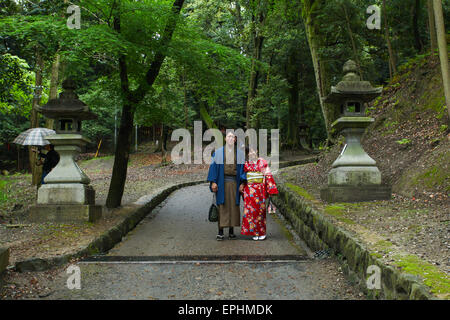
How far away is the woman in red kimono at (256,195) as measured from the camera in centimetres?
723

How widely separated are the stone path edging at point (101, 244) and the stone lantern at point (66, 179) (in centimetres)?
65

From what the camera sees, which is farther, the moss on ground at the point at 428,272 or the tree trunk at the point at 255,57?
the tree trunk at the point at 255,57

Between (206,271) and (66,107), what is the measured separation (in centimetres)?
513

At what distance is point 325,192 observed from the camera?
25.7ft

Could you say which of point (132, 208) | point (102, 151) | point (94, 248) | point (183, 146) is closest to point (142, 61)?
point (132, 208)

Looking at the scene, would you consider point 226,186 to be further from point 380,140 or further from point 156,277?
point 380,140

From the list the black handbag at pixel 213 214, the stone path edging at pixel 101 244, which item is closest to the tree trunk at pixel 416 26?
the stone path edging at pixel 101 244

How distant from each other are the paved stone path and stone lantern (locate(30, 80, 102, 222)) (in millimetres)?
1163

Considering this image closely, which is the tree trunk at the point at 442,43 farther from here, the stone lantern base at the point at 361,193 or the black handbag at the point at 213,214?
the black handbag at the point at 213,214

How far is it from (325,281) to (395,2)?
15.8 metres

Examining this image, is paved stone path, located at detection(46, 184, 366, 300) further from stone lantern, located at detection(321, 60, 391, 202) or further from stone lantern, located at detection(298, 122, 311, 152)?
stone lantern, located at detection(298, 122, 311, 152)

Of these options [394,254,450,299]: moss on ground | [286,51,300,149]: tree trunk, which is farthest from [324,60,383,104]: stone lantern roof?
[286,51,300,149]: tree trunk

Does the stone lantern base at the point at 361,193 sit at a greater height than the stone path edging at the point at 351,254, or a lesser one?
greater

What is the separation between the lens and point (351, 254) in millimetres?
4496
